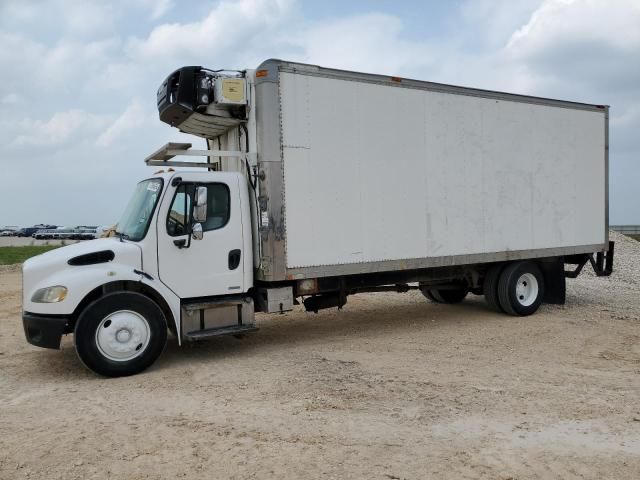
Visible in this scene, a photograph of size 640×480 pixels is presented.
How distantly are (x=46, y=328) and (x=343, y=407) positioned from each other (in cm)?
359

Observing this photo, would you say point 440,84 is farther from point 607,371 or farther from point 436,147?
point 607,371

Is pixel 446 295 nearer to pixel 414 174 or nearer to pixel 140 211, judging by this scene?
pixel 414 174

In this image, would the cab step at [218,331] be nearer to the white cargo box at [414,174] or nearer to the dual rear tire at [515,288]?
the white cargo box at [414,174]

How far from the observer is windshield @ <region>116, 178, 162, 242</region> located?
7.32 m

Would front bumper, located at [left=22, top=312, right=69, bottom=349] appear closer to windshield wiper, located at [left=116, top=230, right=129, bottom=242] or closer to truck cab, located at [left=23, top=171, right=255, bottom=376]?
truck cab, located at [left=23, top=171, right=255, bottom=376]

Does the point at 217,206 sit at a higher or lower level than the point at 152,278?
higher

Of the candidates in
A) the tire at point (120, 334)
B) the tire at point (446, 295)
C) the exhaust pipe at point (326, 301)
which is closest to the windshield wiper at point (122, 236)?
the tire at point (120, 334)

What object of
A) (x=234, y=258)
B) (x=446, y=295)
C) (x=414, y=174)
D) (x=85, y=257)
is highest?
(x=414, y=174)

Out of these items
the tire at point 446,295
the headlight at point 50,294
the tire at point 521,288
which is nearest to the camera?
the headlight at point 50,294

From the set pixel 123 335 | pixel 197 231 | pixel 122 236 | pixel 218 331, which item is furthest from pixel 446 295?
pixel 123 335

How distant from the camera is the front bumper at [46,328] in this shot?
6680 millimetres

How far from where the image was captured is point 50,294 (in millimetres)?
6707

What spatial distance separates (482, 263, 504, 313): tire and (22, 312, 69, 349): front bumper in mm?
7156

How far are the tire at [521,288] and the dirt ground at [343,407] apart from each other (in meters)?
0.76
